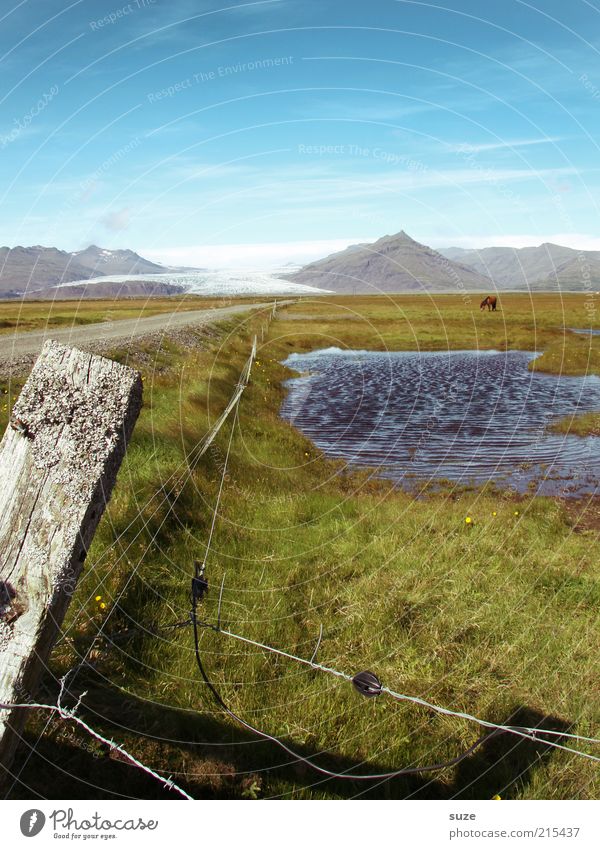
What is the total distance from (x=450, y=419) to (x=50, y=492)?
20.0 metres

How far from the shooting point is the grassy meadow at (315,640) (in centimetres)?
382

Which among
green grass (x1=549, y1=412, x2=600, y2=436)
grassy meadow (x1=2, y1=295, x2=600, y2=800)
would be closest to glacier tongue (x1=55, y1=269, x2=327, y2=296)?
grassy meadow (x1=2, y1=295, x2=600, y2=800)

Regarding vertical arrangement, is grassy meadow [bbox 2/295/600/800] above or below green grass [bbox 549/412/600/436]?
below

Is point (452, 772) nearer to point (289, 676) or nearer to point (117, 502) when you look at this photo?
point (289, 676)

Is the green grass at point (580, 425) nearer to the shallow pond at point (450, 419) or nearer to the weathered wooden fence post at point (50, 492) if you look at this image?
the shallow pond at point (450, 419)

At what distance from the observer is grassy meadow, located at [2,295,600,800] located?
3822mm

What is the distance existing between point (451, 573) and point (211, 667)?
11.6 ft

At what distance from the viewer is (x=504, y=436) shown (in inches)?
761

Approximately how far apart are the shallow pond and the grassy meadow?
4778 mm

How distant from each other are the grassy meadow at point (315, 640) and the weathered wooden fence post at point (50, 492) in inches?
56.8

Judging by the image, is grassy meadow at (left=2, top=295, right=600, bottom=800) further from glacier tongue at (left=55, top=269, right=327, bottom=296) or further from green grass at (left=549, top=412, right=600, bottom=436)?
green grass at (left=549, top=412, right=600, bottom=436)

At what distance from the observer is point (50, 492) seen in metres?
2.45

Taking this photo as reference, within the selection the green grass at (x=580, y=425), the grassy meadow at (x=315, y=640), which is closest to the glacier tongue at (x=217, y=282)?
the grassy meadow at (x=315, y=640)
